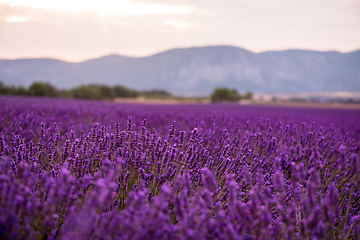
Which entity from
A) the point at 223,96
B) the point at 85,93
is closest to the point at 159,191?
the point at 85,93

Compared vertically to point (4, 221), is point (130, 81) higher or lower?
higher

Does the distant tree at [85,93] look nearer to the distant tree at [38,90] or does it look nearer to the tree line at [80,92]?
the tree line at [80,92]

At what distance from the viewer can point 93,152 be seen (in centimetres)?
219

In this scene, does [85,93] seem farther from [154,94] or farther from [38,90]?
[154,94]

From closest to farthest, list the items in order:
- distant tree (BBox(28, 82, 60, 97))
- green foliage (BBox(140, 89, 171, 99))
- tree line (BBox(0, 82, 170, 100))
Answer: tree line (BBox(0, 82, 170, 100))
distant tree (BBox(28, 82, 60, 97))
green foliage (BBox(140, 89, 171, 99))

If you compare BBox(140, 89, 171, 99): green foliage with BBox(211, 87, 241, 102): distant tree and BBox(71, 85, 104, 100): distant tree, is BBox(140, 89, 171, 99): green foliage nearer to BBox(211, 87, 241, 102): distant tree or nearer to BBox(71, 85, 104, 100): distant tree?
BBox(211, 87, 241, 102): distant tree

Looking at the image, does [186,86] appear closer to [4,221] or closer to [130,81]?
[130,81]

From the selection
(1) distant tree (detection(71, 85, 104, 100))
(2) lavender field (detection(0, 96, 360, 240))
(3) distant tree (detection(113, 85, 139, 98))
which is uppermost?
(3) distant tree (detection(113, 85, 139, 98))

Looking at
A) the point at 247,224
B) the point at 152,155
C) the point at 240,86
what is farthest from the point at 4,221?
the point at 240,86

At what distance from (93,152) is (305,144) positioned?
277cm

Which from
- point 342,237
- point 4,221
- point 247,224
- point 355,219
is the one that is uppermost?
point 4,221

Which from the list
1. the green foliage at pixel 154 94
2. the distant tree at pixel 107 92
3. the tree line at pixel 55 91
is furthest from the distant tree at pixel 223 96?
the tree line at pixel 55 91

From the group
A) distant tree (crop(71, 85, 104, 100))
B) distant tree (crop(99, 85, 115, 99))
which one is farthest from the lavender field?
distant tree (crop(99, 85, 115, 99))

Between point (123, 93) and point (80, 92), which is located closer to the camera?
point (80, 92)
